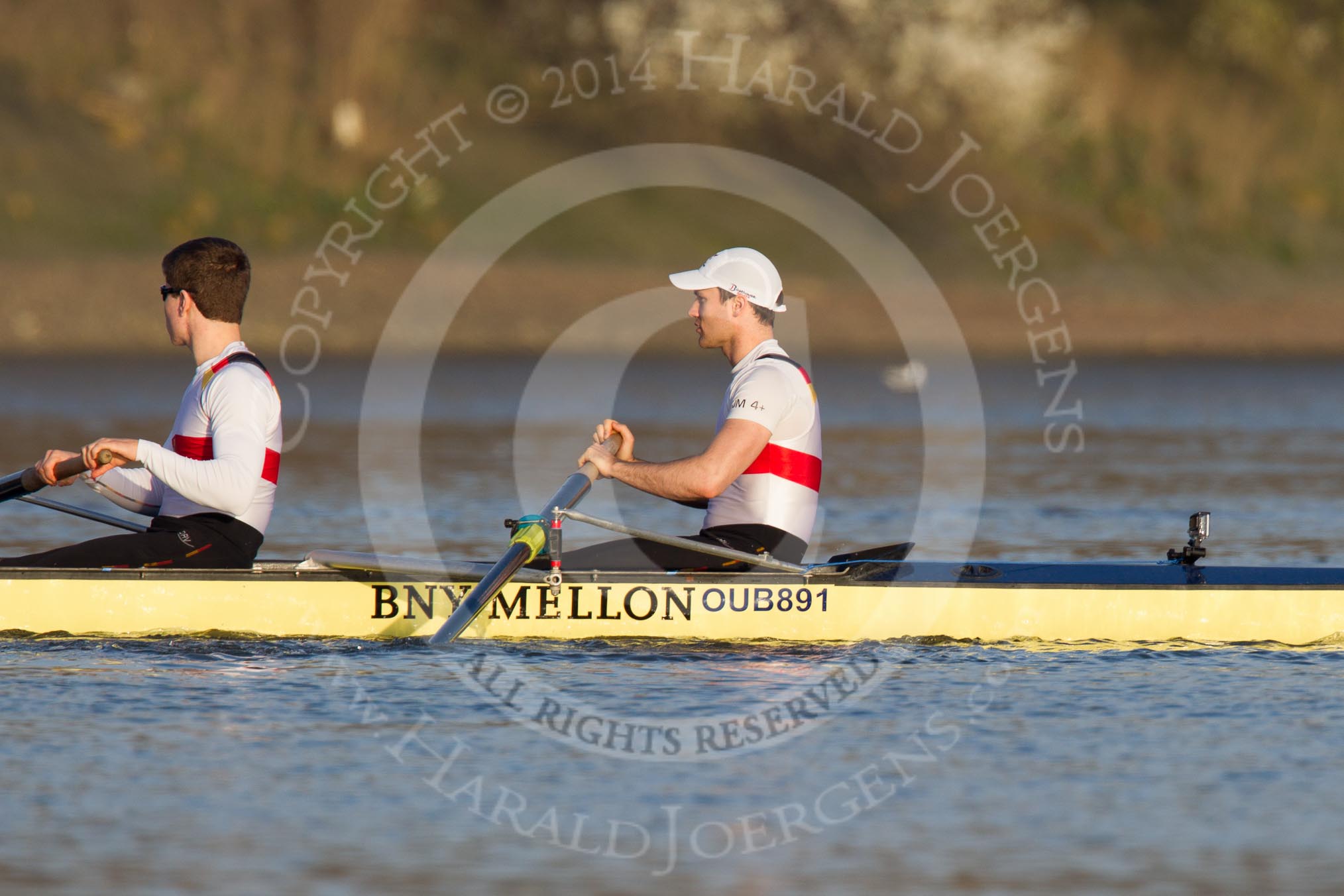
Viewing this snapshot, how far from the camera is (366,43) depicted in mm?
59500

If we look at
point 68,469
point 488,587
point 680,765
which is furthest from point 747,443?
point 68,469

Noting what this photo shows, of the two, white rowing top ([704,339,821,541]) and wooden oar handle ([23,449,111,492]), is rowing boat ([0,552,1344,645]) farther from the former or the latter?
wooden oar handle ([23,449,111,492])

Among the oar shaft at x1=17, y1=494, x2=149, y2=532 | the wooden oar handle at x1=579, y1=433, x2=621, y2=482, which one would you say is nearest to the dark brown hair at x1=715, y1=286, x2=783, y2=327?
the wooden oar handle at x1=579, y1=433, x2=621, y2=482

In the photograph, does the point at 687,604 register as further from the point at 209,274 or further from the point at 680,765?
the point at 209,274

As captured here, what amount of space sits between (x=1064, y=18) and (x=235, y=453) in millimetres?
54172

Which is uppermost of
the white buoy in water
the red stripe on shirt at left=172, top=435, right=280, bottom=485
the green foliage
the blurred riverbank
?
the green foliage

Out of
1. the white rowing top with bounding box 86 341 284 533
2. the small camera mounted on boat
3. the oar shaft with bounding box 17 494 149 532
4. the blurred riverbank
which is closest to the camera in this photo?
the white rowing top with bounding box 86 341 284 533

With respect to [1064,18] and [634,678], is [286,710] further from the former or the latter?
[1064,18]

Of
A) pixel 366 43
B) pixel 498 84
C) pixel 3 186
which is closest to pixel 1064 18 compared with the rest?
pixel 498 84

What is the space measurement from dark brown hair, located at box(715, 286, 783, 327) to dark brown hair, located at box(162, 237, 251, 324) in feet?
9.07

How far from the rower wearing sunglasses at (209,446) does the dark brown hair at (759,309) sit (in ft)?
8.76

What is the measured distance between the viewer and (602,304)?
172 ft

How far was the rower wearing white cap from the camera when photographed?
38.6ft

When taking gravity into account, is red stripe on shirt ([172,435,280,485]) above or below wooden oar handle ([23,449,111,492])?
above
